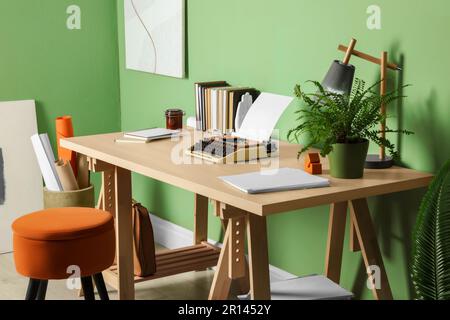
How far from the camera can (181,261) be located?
376cm

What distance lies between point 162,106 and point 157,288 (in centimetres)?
101

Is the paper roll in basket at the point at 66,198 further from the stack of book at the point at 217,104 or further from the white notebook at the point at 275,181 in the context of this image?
the white notebook at the point at 275,181

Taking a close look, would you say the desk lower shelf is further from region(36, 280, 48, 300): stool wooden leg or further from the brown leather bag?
region(36, 280, 48, 300): stool wooden leg

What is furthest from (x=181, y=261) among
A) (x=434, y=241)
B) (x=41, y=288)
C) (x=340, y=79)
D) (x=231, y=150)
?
(x=434, y=241)

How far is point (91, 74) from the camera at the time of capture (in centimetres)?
453

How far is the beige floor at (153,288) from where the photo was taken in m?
3.69

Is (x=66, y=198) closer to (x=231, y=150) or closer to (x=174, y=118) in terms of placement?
(x=174, y=118)

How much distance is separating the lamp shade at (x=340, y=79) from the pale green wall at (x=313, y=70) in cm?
19

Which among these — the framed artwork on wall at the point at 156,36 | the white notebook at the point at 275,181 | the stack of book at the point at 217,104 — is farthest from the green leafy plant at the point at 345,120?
the framed artwork on wall at the point at 156,36

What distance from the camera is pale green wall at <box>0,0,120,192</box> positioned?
13.9ft

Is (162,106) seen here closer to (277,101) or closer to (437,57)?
(277,101)

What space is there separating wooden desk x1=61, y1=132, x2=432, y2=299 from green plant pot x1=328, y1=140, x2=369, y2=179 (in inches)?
1.4

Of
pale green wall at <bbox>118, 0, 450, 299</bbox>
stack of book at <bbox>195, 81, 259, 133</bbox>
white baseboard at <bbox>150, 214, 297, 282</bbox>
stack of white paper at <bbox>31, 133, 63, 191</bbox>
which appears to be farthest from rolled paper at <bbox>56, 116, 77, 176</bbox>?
stack of book at <bbox>195, 81, 259, 133</bbox>
